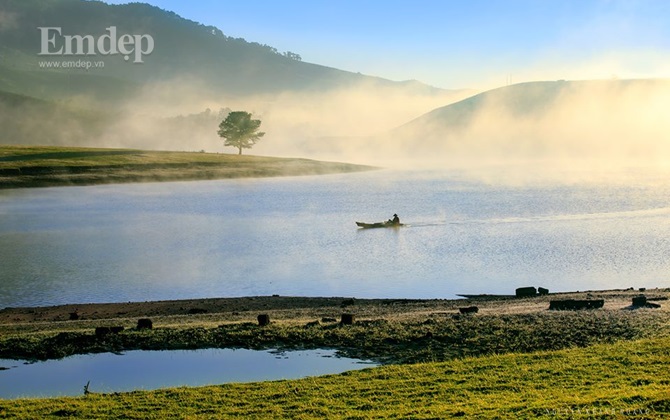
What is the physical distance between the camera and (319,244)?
69125 mm

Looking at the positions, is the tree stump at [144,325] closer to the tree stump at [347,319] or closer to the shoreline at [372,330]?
the shoreline at [372,330]

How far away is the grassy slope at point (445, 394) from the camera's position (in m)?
17.1

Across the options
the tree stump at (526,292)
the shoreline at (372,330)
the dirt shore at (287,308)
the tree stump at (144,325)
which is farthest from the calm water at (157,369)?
the tree stump at (526,292)

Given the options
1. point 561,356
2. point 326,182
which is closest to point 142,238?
point 561,356

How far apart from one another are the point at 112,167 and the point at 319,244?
89.3 m

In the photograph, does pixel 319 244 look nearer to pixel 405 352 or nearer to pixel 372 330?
pixel 372 330

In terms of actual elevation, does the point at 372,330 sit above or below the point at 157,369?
above

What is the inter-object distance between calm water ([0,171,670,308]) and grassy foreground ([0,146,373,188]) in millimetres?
8268

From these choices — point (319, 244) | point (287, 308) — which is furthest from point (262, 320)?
point (319, 244)

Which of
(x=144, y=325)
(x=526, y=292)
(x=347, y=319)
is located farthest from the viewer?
(x=526, y=292)

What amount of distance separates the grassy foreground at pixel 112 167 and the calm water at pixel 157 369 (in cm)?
10455

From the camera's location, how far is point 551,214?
9188 cm

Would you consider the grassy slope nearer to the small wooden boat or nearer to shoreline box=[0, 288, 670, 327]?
shoreline box=[0, 288, 670, 327]

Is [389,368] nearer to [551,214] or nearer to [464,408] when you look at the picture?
[464,408]
